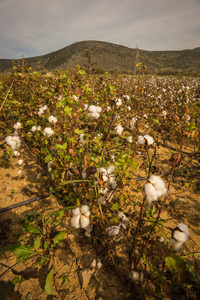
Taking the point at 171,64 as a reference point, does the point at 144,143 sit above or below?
below

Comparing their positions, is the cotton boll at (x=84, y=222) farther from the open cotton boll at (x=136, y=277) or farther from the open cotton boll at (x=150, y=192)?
the open cotton boll at (x=136, y=277)

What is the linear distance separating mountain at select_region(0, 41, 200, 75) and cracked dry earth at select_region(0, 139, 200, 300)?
4742cm

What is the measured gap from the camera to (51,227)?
→ 6.47ft

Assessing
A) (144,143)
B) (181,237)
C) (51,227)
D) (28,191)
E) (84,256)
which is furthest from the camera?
(28,191)

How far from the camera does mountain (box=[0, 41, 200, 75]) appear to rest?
44219 millimetres

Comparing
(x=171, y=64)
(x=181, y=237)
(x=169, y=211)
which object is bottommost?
(x=169, y=211)

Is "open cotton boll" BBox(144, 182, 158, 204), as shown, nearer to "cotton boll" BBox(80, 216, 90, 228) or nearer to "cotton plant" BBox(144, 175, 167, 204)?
"cotton plant" BBox(144, 175, 167, 204)

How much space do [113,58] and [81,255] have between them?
59.8 meters

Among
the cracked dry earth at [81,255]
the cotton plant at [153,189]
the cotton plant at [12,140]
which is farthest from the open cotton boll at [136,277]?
the cotton plant at [12,140]

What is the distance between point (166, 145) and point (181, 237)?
3.62 meters

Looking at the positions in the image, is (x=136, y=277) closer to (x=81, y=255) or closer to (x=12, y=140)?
Result: (x=81, y=255)

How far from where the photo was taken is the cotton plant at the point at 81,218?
45.9 inches

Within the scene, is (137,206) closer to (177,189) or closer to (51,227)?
(177,189)

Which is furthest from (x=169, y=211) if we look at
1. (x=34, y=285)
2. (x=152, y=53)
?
(x=152, y=53)
